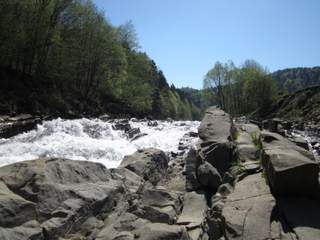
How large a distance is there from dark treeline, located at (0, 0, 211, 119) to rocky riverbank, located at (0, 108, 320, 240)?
67.4 feet

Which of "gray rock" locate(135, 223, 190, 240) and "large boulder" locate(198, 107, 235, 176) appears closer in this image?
"gray rock" locate(135, 223, 190, 240)

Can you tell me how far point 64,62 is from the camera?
141 ft

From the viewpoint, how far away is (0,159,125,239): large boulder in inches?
311

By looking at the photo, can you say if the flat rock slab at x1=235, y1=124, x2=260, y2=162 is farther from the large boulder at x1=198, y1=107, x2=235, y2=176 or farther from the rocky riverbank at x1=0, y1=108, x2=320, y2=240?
the large boulder at x1=198, y1=107, x2=235, y2=176

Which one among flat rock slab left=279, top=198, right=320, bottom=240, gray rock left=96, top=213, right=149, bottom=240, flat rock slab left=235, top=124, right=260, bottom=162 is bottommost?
gray rock left=96, top=213, right=149, bottom=240

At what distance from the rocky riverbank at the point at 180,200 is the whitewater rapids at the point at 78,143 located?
598cm

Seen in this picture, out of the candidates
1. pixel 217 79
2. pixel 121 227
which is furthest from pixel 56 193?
pixel 217 79

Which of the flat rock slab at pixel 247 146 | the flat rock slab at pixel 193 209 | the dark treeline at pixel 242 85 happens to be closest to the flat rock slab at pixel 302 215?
the flat rock slab at pixel 193 209

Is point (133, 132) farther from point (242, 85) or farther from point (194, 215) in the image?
point (242, 85)

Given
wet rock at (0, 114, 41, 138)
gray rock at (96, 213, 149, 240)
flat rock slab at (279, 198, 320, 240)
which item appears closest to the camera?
flat rock slab at (279, 198, 320, 240)

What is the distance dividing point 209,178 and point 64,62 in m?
35.3

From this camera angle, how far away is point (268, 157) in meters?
8.61

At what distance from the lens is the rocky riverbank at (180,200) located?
733cm

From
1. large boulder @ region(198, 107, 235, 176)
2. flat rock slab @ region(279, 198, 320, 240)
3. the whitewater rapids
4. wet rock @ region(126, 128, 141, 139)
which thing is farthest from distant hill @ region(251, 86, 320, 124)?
flat rock slab @ region(279, 198, 320, 240)
